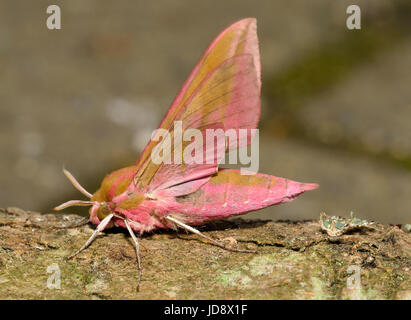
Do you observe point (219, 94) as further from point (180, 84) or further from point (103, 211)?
point (180, 84)

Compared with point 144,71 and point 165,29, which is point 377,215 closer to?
point 144,71

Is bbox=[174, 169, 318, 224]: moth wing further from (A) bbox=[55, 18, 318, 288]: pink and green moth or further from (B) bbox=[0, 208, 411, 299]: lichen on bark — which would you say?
(B) bbox=[0, 208, 411, 299]: lichen on bark

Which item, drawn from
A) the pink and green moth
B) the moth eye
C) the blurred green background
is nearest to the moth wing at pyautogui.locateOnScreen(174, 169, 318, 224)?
the pink and green moth

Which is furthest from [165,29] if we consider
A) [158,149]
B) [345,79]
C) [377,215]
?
[158,149]

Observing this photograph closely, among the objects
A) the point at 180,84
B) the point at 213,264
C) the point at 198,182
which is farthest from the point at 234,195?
the point at 180,84

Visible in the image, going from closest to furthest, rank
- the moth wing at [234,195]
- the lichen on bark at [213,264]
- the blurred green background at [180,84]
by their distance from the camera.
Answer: the lichen on bark at [213,264] < the moth wing at [234,195] < the blurred green background at [180,84]

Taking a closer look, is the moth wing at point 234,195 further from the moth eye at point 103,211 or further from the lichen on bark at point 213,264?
the moth eye at point 103,211

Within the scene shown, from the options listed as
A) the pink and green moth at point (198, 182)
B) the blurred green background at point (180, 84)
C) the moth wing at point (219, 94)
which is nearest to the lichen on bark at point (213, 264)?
the pink and green moth at point (198, 182)

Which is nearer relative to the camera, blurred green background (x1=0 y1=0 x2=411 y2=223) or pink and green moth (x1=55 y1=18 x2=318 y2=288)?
pink and green moth (x1=55 y1=18 x2=318 y2=288)
